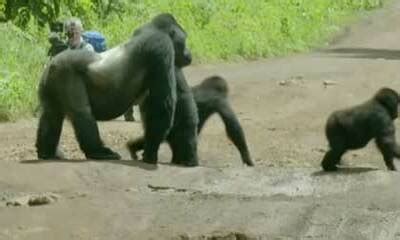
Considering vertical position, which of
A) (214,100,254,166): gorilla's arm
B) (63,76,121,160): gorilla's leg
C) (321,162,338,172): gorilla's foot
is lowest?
(214,100,254,166): gorilla's arm

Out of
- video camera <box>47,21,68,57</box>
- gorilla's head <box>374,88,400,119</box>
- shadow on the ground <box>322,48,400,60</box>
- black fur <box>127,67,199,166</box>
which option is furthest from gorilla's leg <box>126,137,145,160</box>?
shadow on the ground <box>322,48,400,60</box>

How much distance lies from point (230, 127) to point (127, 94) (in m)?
2.36

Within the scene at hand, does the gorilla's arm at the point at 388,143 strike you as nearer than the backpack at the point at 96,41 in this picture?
Yes

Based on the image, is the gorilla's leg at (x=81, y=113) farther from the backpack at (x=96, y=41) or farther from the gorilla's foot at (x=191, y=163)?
the backpack at (x=96, y=41)

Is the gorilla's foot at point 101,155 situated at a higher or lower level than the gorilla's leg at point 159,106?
lower

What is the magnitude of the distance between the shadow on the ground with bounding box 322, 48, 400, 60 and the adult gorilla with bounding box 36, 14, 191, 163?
14.4m

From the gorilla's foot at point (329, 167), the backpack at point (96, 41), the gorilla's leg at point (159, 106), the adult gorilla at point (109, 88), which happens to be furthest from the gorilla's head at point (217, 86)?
the backpack at point (96, 41)

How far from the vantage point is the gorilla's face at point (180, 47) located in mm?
10812

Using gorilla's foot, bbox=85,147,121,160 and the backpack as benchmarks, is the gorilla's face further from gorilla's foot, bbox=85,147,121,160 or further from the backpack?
the backpack

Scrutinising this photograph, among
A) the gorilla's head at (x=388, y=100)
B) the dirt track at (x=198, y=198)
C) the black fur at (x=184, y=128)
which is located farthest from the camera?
the black fur at (x=184, y=128)

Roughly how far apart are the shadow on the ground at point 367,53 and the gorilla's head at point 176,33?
45.2 ft

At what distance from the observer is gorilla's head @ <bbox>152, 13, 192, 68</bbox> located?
34.8ft

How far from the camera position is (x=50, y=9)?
1789 cm

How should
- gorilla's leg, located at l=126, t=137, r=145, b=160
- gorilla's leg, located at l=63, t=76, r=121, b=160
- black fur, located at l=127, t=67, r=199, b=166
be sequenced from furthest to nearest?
1. gorilla's leg, located at l=126, t=137, r=145, b=160
2. black fur, located at l=127, t=67, r=199, b=166
3. gorilla's leg, located at l=63, t=76, r=121, b=160
